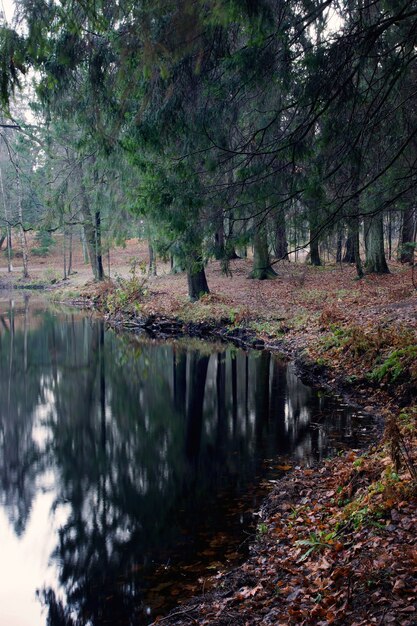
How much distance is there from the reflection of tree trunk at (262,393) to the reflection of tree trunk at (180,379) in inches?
66.2

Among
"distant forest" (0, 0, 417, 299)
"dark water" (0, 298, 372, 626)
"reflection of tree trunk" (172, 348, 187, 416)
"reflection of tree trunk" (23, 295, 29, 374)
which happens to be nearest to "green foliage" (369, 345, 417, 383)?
"dark water" (0, 298, 372, 626)

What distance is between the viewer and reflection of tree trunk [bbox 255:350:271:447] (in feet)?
35.2

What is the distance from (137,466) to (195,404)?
380 cm

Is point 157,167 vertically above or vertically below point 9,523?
above

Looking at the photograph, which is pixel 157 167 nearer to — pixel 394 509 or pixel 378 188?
pixel 378 188

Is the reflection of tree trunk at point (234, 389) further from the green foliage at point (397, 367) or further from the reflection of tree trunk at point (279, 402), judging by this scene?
the green foliage at point (397, 367)

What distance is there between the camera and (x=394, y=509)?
532 centimetres

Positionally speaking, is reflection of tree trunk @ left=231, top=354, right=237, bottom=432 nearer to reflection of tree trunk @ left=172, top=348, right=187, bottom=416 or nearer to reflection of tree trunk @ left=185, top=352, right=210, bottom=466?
reflection of tree trunk @ left=185, top=352, right=210, bottom=466

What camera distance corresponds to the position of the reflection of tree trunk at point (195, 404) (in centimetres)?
994

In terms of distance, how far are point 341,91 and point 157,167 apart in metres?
3.24

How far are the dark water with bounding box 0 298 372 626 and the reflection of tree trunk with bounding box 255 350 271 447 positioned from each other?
0.04 m

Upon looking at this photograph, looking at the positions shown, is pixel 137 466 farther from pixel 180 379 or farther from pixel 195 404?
pixel 180 379

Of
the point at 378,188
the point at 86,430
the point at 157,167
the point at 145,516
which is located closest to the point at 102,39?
the point at 157,167

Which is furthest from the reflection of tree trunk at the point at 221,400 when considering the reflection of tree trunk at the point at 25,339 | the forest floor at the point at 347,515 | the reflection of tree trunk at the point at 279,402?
the reflection of tree trunk at the point at 25,339
